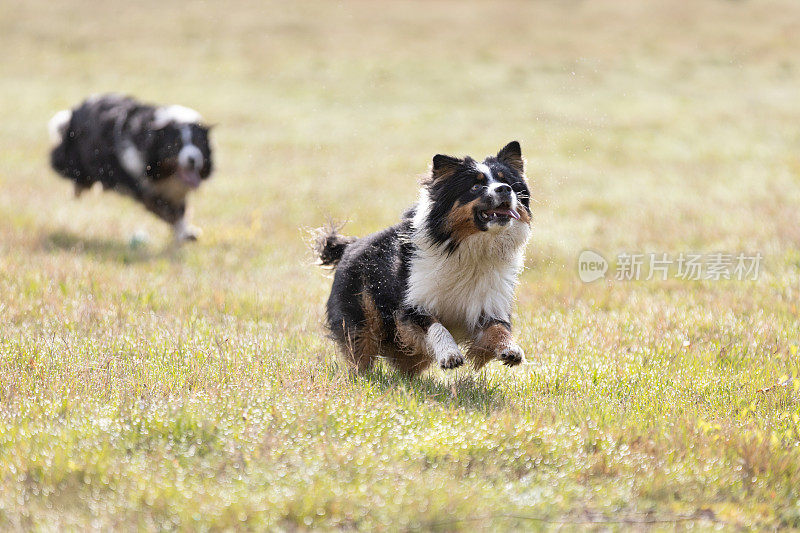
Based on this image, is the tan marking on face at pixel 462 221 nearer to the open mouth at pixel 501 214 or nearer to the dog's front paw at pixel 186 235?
the open mouth at pixel 501 214

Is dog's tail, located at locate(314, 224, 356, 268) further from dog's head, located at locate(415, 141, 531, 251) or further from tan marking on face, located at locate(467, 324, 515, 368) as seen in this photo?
tan marking on face, located at locate(467, 324, 515, 368)

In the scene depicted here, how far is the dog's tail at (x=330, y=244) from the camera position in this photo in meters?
6.66

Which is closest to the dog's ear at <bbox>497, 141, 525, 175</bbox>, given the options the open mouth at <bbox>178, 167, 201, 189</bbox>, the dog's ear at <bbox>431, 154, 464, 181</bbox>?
the dog's ear at <bbox>431, 154, 464, 181</bbox>

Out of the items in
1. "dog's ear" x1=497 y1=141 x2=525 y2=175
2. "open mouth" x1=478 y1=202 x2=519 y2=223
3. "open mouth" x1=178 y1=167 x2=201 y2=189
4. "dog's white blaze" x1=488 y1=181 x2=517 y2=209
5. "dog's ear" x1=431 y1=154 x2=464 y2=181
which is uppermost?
"dog's ear" x1=497 y1=141 x2=525 y2=175

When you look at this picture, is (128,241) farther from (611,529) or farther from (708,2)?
(708,2)

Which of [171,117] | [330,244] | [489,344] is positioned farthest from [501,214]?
[171,117]

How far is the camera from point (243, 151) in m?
18.1

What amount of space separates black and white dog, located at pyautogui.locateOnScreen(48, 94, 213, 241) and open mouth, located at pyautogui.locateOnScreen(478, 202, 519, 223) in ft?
20.7

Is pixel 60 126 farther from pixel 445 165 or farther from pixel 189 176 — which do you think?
pixel 445 165

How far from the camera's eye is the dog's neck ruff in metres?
5.60

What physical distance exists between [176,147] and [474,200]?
21.1 feet

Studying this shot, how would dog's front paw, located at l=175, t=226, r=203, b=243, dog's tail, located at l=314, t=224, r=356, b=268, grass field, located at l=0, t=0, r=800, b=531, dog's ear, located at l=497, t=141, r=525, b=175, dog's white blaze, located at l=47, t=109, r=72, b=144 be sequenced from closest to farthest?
1. grass field, located at l=0, t=0, r=800, b=531
2. dog's ear, located at l=497, t=141, r=525, b=175
3. dog's tail, located at l=314, t=224, r=356, b=268
4. dog's front paw, located at l=175, t=226, r=203, b=243
5. dog's white blaze, located at l=47, t=109, r=72, b=144

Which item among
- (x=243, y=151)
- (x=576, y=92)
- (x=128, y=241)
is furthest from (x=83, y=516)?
(x=576, y=92)

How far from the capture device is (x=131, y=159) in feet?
36.2
